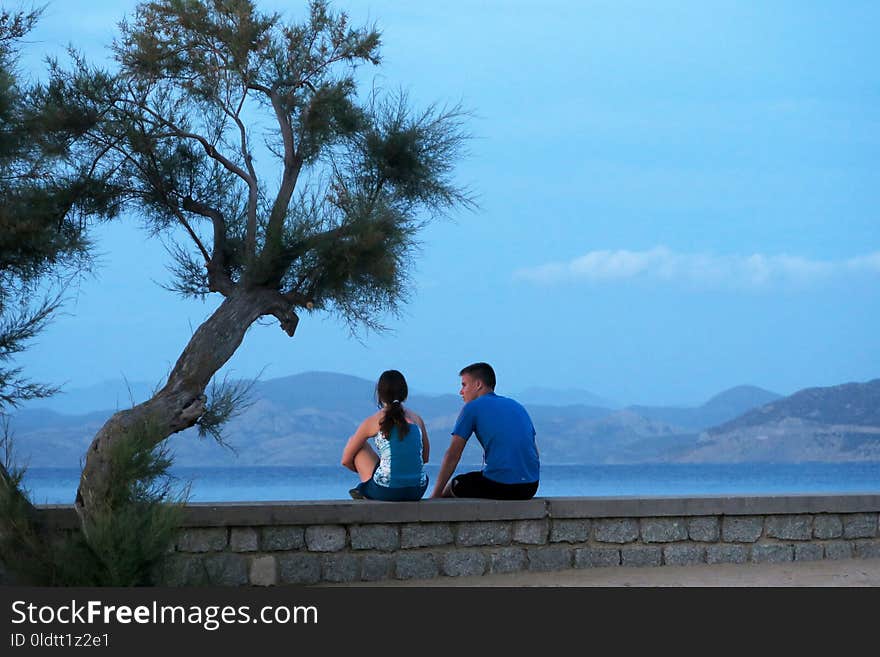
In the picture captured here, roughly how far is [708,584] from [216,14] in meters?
6.53

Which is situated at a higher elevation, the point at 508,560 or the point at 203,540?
the point at 203,540

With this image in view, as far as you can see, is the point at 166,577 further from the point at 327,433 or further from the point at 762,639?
the point at 327,433

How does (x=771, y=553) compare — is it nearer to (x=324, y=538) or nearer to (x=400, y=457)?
(x=400, y=457)

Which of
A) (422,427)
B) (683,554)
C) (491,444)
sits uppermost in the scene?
(422,427)

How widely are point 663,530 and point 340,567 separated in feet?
7.43

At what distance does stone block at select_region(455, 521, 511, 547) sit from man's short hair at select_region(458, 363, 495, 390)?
925 mm

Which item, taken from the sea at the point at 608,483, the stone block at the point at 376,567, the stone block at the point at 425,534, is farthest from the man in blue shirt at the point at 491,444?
the sea at the point at 608,483

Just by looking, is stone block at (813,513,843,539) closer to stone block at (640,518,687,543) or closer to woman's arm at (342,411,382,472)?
stone block at (640,518,687,543)

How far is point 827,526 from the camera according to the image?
8328mm

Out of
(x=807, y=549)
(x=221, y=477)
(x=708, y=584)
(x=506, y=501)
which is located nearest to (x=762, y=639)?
(x=708, y=584)

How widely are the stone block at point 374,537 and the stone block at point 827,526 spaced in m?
3.13

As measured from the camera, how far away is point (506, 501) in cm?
759

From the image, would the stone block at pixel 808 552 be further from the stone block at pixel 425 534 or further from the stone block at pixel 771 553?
the stone block at pixel 425 534

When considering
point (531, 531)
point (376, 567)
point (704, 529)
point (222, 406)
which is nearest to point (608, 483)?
point (222, 406)
